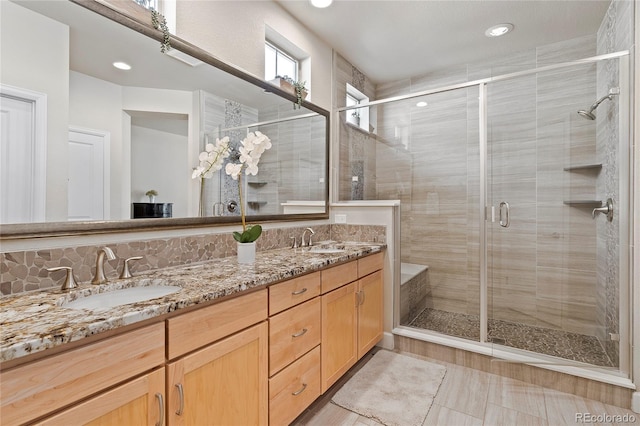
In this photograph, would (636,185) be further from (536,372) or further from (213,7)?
(213,7)

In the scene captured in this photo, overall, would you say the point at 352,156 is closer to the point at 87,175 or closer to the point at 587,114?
the point at 587,114

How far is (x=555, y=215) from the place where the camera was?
7.06ft

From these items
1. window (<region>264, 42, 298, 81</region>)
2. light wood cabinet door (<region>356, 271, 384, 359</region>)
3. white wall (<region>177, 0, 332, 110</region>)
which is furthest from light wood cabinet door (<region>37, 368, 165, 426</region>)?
window (<region>264, 42, 298, 81</region>)

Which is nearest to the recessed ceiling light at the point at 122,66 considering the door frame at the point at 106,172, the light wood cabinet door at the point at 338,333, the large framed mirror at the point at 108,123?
the large framed mirror at the point at 108,123

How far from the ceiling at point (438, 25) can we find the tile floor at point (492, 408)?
2.76 m

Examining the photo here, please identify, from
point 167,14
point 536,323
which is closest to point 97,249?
point 167,14

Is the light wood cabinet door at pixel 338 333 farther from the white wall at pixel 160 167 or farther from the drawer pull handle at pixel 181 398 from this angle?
the white wall at pixel 160 167

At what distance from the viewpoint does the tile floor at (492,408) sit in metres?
1.66

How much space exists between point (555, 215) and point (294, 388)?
213cm

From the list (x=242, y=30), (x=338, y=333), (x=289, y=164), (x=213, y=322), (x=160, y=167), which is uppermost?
(x=242, y=30)

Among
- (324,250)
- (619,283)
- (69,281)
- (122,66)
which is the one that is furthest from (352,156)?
(69,281)

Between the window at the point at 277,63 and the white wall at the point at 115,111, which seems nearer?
the white wall at the point at 115,111

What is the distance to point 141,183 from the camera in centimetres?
142

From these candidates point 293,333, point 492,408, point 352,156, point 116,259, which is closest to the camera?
point 116,259
